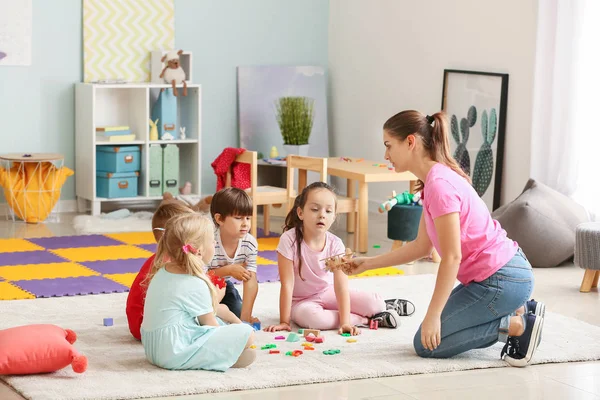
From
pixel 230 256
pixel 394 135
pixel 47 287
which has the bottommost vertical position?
pixel 47 287

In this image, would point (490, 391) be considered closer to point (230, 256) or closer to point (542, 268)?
point (230, 256)

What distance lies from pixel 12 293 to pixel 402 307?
1.72 meters

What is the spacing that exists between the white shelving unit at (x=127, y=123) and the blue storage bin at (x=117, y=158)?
44mm

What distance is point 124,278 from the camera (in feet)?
15.6

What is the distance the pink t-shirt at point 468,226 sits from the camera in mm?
3266

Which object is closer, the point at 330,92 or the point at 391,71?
the point at 391,71

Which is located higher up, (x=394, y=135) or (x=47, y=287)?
(x=394, y=135)

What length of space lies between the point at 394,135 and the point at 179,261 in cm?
86

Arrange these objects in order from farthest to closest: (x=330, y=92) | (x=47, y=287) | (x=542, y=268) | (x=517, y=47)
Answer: (x=330, y=92) → (x=517, y=47) → (x=542, y=268) → (x=47, y=287)

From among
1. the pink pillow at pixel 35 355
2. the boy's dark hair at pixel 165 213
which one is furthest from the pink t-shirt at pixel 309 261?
the pink pillow at pixel 35 355

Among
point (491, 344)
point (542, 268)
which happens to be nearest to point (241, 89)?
point (542, 268)

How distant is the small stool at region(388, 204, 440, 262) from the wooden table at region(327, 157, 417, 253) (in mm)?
248

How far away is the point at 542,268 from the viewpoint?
5281mm

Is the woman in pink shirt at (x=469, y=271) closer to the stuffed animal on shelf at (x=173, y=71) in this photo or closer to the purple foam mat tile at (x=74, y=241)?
the purple foam mat tile at (x=74, y=241)
